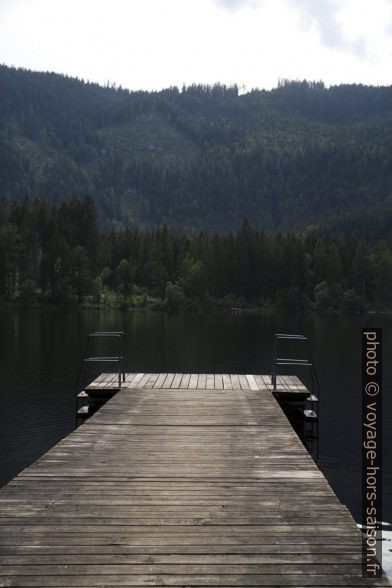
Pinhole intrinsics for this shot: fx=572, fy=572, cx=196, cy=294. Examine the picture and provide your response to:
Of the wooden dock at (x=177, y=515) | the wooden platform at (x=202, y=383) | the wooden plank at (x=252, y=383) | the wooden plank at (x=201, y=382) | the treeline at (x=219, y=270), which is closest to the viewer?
the wooden dock at (x=177, y=515)

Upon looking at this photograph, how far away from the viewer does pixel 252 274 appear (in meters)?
144

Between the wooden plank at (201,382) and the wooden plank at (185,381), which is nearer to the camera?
the wooden plank at (201,382)

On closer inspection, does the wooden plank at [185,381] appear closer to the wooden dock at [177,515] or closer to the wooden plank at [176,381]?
the wooden plank at [176,381]

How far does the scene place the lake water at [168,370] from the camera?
18.8 meters

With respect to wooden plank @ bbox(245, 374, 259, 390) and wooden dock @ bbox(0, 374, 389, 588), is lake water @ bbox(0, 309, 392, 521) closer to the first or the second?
wooden plank @ bbox(245, 374, 259, 390)

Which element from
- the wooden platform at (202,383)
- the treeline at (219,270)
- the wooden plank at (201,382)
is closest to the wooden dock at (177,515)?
the wooden platform at (202,383)

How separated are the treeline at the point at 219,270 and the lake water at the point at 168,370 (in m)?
60.3

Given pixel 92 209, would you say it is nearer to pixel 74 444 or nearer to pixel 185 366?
pixel 185 366

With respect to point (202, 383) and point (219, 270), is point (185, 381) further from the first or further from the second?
point (219, 270)

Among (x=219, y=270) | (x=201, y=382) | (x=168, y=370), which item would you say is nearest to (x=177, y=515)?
(x=201, y=382)

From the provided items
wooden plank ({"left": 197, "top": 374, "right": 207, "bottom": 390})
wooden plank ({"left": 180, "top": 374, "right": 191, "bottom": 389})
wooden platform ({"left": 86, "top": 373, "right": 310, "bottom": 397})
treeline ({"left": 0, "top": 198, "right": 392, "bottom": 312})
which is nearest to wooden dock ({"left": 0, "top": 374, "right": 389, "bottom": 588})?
wooden platform ({"left": 86, "top": 373, "right": 310, "bottom": 397})

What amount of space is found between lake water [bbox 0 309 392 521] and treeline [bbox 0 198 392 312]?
6035cm

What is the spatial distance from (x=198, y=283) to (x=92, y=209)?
31.2 m

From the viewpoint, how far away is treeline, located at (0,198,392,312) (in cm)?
12888
